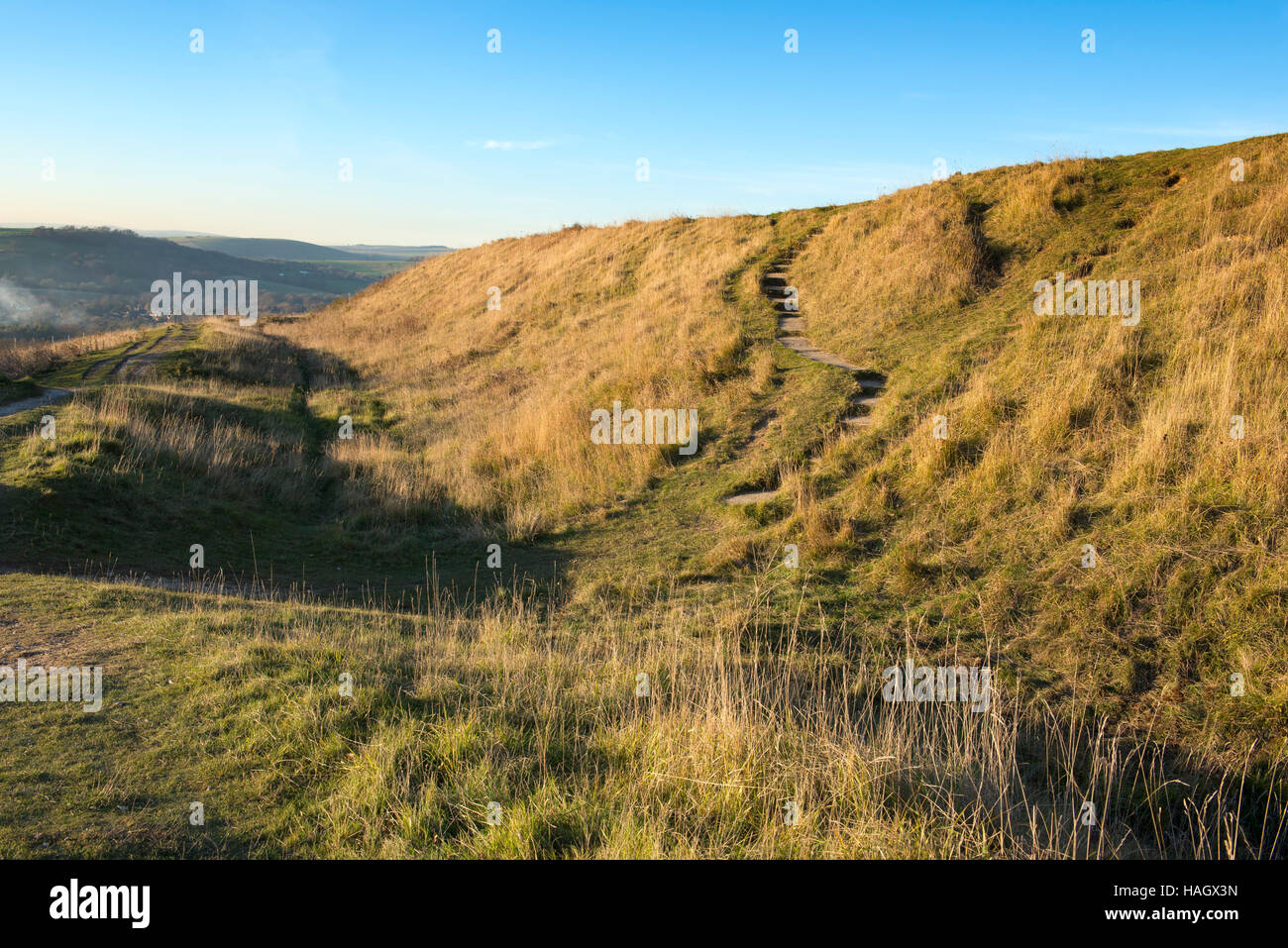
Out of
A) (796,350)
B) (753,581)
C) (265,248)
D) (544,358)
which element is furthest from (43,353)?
(265,248)

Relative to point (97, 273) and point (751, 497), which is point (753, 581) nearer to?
point (751, 497)

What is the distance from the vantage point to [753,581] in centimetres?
755

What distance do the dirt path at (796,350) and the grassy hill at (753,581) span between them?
23 cm

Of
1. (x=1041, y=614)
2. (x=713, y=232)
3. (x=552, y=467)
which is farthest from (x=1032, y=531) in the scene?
(x=713, y=232)

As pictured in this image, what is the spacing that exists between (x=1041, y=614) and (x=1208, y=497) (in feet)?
6.08

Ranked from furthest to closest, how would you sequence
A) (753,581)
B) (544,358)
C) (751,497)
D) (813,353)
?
(544,358) → (813,353) → (751,497) → (753,581)

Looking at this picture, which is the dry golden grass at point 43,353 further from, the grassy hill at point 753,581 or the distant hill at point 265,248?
the distant hill at point 265,248

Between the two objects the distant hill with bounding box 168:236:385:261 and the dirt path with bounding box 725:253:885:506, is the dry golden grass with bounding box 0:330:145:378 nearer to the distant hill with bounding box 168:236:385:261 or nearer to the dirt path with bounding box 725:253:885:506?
the dirt path with bounding box 725:253:885:506

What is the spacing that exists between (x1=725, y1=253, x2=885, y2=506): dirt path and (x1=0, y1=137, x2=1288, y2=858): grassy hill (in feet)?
0.76

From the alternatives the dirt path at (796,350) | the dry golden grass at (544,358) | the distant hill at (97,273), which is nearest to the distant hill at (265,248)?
the distant hill at (97,273)

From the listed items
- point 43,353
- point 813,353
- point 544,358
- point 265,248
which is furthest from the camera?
point 265,248

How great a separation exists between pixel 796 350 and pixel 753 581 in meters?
7.52

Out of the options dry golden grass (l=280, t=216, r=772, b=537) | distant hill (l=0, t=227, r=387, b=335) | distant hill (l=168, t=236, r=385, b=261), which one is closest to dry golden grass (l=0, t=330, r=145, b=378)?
dry golden grass (l=280, t=216, r=772, b=537)

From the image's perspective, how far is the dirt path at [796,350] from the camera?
1012cm
